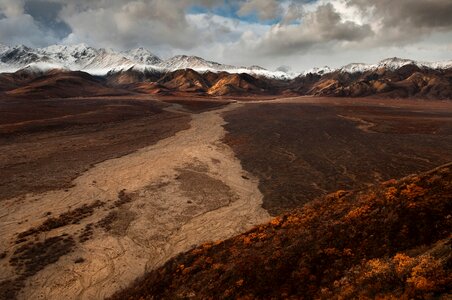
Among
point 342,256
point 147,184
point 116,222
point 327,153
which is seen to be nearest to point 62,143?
point 147,184

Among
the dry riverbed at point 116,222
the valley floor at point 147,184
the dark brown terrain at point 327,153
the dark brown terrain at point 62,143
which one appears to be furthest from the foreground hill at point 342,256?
the dark brown terrain at point 62,143

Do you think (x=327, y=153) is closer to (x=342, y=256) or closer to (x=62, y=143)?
(x=342, y=256)

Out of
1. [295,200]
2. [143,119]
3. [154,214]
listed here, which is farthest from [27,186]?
[143,119]

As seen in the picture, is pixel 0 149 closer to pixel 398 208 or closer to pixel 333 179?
pixel 333 179

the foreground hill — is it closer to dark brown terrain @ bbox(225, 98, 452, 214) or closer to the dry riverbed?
the dry riverbed

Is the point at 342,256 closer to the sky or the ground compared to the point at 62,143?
closer to the sky

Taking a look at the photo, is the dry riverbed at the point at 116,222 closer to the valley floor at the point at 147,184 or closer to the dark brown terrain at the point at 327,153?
the valley floor at the point at 147,184

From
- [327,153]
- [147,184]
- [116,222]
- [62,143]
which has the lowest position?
[116,222]
